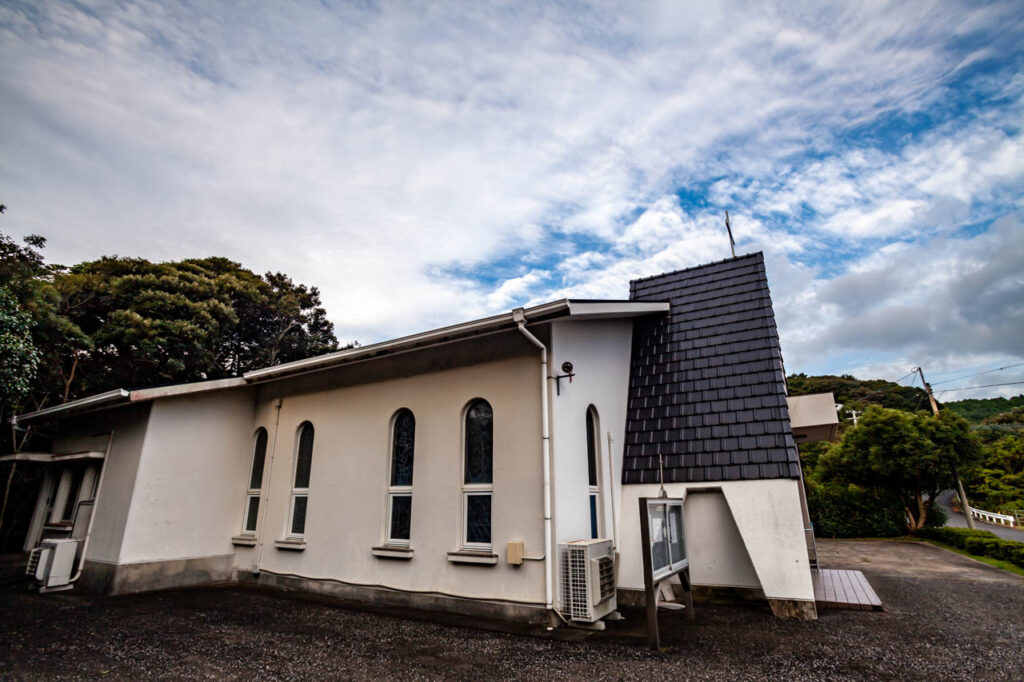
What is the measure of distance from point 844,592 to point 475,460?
5709 millimetres

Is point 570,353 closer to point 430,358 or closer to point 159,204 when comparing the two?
point 430,358

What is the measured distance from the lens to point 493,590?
19.1 ft

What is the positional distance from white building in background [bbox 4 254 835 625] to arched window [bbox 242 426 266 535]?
0.03 meters

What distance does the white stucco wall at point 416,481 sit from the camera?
5.91 meters

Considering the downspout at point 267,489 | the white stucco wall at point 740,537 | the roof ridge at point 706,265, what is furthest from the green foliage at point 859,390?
the downspout at point 267,489

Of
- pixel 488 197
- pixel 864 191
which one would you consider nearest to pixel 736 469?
pixel 864 191

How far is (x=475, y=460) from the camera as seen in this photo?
655 cm

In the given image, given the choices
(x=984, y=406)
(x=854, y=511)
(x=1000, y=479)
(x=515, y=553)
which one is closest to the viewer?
(x=515, y=553)

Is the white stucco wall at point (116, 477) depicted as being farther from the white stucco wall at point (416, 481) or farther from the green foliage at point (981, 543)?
the green foliage at point (981, 543)

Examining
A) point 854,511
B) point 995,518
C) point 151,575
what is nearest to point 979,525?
point 995,518

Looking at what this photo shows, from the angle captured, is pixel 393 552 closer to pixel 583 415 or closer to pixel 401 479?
pixel 401 479

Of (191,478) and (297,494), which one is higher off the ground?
(191,478)

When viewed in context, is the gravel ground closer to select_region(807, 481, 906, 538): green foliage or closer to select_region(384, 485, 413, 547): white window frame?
select_region(384, 485, 413, 547): white window frame

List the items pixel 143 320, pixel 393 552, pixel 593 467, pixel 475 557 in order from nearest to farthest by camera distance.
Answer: pixel 475 557 → pixel 393 552 → pixel 593 467 → pixel 143 320
